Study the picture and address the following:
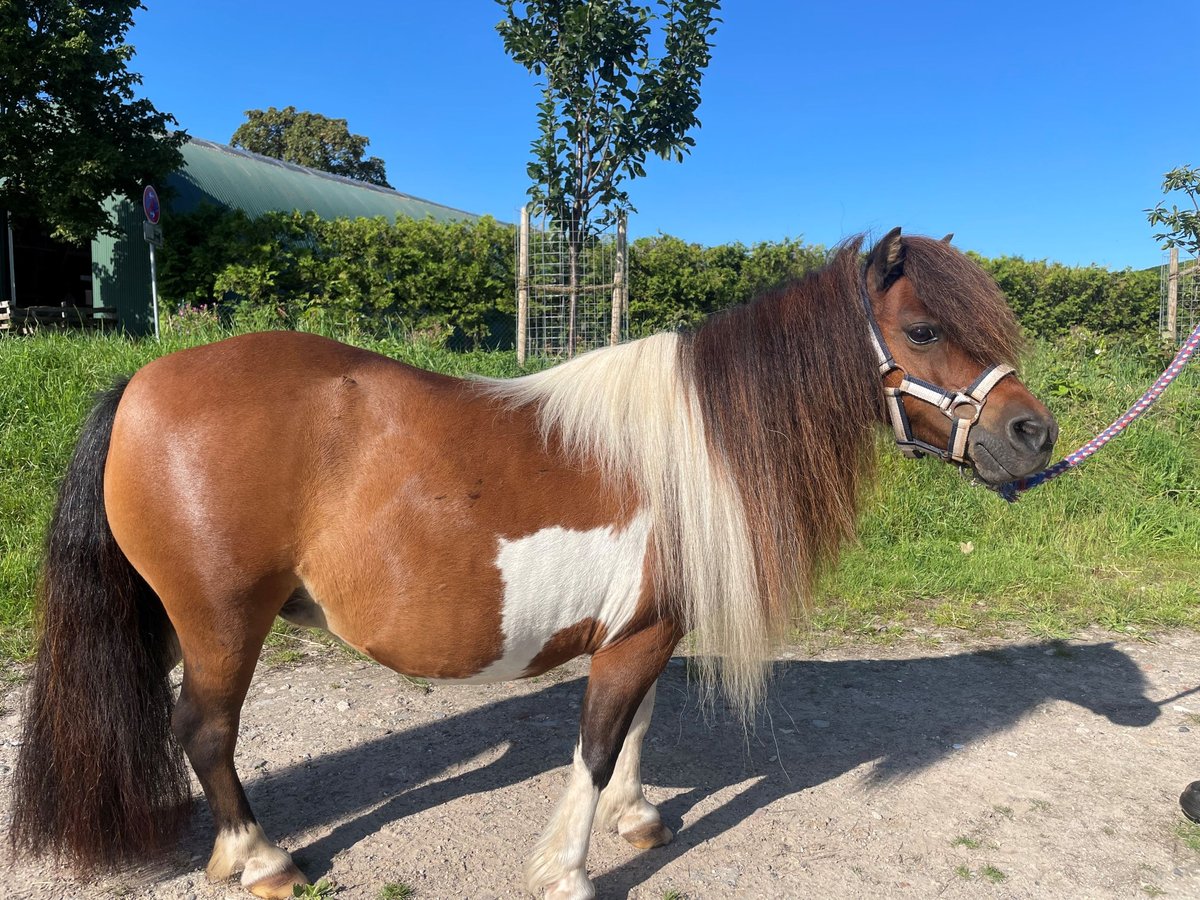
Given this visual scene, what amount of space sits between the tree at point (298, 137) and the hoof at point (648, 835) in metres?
35.0

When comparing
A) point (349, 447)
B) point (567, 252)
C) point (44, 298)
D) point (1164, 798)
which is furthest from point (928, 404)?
point (44, 298)

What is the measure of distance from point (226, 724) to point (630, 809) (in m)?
1.30

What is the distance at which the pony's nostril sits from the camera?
6.61ft

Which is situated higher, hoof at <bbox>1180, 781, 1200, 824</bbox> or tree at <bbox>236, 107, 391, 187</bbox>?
tree at <bbox>236, 107, 391, 187</bbox>

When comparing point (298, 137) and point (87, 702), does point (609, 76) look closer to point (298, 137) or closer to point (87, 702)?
point (87, 702)

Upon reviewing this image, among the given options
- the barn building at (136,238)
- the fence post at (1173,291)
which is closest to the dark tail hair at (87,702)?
the barn building at (136,238)

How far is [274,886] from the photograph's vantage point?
82.7 inches

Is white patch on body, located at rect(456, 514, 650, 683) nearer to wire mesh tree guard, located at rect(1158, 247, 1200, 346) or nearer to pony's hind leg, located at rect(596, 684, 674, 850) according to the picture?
pony's hind leg, located at rect(596, 684, 674, 850)

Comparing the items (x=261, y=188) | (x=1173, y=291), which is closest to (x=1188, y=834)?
(x=1173, y=291)

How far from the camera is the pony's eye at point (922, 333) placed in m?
2.11

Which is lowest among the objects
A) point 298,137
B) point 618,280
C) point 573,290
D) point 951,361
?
point 951,361

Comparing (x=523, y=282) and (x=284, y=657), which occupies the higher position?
(x=523, y=282)

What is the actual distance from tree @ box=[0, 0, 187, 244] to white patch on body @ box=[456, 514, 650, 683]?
11.7 metres

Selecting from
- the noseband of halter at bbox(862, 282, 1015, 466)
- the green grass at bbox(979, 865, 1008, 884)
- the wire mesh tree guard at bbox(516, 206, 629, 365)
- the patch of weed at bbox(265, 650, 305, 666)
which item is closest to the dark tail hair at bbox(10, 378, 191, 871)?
the patch of weed at bbox(265, 650, 305, 666)
